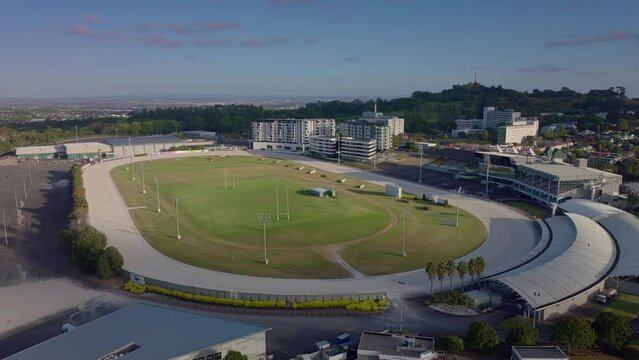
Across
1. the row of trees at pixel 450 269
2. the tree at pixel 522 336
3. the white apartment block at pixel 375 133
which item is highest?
the white apartment block at pixel 375 133

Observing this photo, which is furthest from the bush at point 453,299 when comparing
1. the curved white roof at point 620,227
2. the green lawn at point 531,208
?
the green lawn at point 531,208

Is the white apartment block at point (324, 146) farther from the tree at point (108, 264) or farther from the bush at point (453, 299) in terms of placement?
the bush at point (453, 299)

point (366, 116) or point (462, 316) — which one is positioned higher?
point (366, 116)

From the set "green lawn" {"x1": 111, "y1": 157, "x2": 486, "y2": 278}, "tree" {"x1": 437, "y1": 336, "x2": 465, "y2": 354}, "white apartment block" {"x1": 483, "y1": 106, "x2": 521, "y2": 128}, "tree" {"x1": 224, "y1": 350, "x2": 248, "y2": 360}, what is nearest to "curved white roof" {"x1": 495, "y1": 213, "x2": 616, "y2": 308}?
"tree" {"x1": 437, "y1": 336, "x2": 465, "y2": 354}

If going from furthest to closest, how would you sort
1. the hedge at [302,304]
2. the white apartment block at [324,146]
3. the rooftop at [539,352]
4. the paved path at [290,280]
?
the white apartment block at [324,146] → the paved path at [290,280] → the hedge at [302,304] → the rooftop at [539,352]

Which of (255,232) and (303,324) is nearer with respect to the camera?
(303,324)

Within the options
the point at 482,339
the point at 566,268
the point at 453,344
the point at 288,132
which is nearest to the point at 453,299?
the point at 482,339

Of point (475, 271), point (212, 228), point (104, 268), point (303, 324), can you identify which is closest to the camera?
point (303, 324)

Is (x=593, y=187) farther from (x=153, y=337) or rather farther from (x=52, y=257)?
(x=52, y=257)

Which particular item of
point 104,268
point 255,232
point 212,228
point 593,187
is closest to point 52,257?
point 104,268
